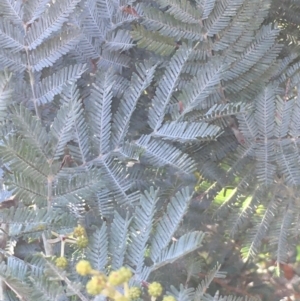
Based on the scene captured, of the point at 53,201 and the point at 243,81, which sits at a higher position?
the point at 243,81

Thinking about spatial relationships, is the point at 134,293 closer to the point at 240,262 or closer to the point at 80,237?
the point at 80,237

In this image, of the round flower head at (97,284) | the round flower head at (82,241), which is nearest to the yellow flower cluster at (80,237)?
the round flower head at (82,241)

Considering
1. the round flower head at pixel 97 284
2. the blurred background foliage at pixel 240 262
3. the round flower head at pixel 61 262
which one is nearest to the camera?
the round flower head at pixel 97 284

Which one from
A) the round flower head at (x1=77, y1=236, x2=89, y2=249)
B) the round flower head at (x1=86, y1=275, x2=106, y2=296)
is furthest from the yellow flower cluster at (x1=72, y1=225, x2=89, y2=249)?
the round flower head at (x1=86, y1=275, x2=106, y2=296)

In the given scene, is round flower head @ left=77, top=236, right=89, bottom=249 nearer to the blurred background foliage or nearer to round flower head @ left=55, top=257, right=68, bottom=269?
round flower head @ left=55, top=257, right=68, bottom=269

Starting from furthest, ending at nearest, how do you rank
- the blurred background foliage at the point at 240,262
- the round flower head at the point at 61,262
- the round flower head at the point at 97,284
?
1. the blurred background foliage at the point at 240,262
2. the round flower head at the point at 61,262
3. the round flower head at the point at 97,284

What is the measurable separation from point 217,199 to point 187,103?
0.15 metres

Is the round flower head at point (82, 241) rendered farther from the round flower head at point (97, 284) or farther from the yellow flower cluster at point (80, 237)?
the round flower head at point (97, 284)

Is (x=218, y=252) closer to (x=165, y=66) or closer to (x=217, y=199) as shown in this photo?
(x=217, y=199)

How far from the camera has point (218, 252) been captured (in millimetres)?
778

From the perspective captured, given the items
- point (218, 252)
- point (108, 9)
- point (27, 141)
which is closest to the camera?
point (27, 141)

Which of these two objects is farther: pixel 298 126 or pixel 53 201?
pixel 298 126

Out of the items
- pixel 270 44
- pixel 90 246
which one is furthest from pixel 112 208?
pixel 270 44

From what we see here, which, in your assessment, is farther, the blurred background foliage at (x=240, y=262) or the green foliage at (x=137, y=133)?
the blurred background foliage at (x=240, y=262)
